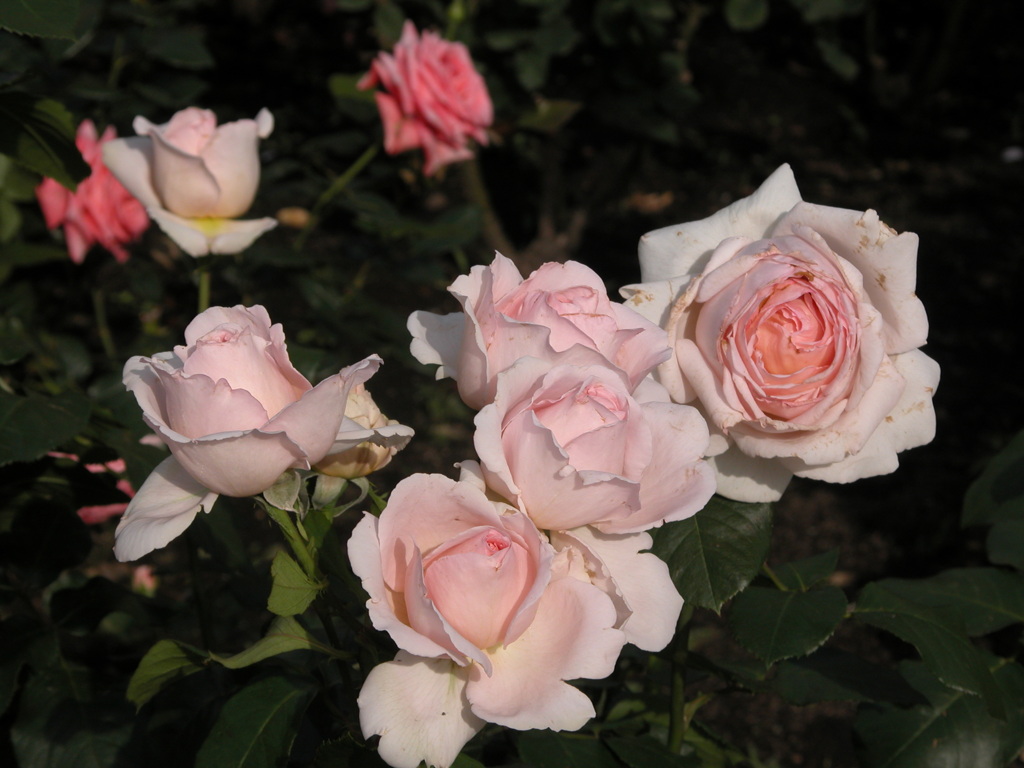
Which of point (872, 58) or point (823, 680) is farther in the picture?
point (872, 58)

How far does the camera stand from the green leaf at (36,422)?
86 centimetres

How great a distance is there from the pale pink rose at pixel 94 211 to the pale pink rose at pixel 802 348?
1.19m

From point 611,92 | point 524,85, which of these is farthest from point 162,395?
point 611,92

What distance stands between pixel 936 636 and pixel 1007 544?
26 cm

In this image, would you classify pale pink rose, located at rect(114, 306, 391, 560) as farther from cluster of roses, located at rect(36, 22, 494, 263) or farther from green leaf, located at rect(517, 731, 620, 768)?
cluster of roses, located at rect(36, 22, 494, 263)

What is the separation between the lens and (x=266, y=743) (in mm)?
683

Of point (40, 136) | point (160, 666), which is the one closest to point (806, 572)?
point (160, 666)

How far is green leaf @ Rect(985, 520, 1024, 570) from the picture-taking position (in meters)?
0.98

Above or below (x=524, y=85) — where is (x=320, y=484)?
above

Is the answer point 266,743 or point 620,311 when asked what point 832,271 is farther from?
point 266,743

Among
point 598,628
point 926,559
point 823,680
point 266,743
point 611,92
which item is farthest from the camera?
point 611,92

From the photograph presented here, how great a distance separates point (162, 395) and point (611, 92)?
2547mm

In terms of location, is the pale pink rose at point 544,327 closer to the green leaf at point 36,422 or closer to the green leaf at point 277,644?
the green leaf at point 277,644

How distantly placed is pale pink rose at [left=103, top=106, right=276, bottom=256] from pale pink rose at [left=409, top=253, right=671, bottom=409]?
57 cm
